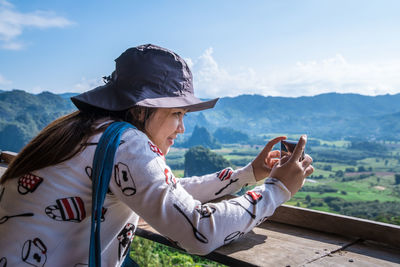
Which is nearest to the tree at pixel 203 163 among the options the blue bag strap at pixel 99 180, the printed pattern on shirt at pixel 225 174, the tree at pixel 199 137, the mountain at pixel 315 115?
the tree at pixel 199 137

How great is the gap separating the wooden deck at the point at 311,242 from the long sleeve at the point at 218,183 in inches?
10.3

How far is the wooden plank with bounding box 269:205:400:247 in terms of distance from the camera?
1.32 metres

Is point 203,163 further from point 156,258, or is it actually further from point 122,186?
point 122,186

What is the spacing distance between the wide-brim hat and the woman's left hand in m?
0.62

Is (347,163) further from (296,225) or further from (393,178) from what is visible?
(296,225)

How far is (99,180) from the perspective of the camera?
1.04 metres

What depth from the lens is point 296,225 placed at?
5.13 ft

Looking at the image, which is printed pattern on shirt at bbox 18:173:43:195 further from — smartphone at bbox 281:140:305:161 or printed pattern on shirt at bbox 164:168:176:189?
smartphone at bbox 281:140:305:161

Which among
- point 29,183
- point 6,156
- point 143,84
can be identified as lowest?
point 6,156

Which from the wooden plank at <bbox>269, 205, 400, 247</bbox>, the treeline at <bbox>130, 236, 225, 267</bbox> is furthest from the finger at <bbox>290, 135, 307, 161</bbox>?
the treeline at <bbox>130, 236, 225, 267</bbox>

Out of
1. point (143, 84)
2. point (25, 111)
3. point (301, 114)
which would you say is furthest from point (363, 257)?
point (301, 114)

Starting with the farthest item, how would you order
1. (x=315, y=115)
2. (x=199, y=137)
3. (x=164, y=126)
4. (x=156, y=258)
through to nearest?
1. (x=315, y=115)
2. (x=199, y=137)
3. (x=156, y=258)
4. (x=164, y=126)

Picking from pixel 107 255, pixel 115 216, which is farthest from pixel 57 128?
pixel 107 255

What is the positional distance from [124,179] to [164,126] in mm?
360
